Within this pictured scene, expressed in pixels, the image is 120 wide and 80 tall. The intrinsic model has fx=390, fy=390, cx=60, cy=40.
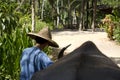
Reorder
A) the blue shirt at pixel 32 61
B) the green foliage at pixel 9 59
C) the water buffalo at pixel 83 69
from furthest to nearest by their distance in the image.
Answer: the green foliage at pixel 9 59
the blue shirt at pixel 32 61
the water buffalo at pixel 83 69

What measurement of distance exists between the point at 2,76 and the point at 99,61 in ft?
21.9

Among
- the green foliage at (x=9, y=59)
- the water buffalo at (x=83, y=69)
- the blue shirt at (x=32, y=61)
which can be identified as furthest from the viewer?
the green foliage at (x=9, y=59)

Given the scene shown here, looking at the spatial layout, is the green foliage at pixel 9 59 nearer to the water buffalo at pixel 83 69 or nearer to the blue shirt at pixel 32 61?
the blue shirt at pixel 32 61

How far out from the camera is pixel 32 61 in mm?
3588

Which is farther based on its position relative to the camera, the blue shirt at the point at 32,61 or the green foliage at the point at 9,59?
the green foliage at the point at 9,59

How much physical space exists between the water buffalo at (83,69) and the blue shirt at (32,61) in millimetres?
2027

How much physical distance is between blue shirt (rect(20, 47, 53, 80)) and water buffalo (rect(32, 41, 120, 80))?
203cm

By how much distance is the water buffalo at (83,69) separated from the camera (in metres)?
1.32

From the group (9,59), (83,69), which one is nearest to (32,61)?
(83,69)

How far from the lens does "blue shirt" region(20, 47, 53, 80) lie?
11.6ft

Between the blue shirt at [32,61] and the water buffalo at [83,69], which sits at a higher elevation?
the water buffalo at [83,69]

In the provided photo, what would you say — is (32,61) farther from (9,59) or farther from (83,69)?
(9,59)

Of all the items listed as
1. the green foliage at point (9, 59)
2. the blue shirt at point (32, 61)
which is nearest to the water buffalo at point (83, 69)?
the blue shirt at point (32, 61)

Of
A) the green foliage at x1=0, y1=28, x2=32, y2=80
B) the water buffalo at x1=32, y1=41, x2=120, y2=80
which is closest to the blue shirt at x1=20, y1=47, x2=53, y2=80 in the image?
the water buffalo at x1=32, y1=41, x2=120, y2=80
